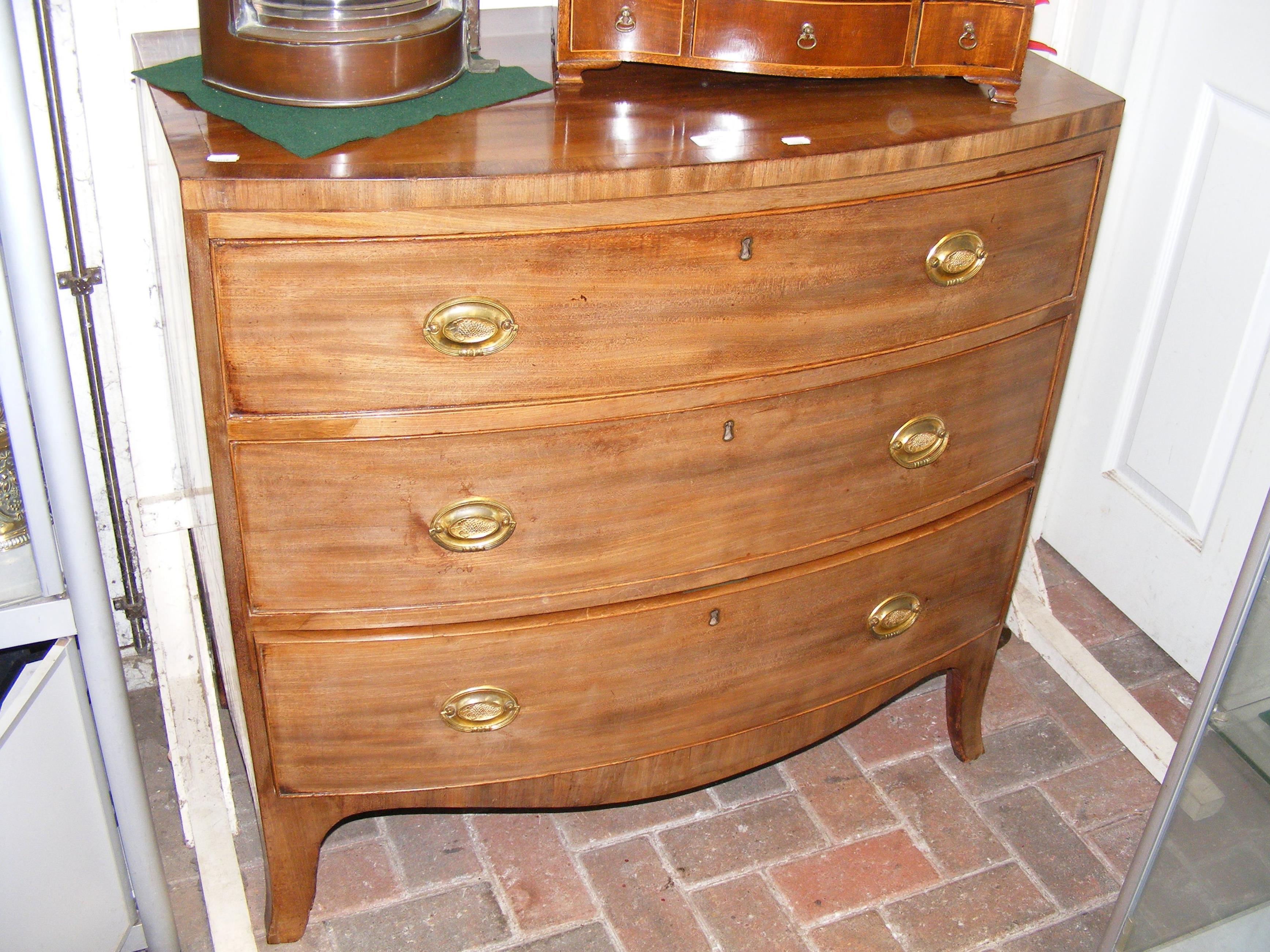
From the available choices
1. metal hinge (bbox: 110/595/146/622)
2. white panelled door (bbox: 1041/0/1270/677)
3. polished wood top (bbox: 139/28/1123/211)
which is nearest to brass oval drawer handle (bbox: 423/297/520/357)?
polished wood top (bbox: 139/28/1123/211)

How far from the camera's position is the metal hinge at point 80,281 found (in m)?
1.82

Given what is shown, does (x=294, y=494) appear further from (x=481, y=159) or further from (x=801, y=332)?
(x=801, y=332)

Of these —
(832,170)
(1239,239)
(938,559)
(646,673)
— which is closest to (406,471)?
(646,673)

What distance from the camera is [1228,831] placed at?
58.6 inches

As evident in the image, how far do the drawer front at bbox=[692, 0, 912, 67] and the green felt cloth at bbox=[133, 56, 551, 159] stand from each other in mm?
224

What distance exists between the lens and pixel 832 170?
1.40 m

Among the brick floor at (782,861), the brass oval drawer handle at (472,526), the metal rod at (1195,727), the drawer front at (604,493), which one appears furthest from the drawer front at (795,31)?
the brick floor at (782,861)

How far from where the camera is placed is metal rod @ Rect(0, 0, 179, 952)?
4.19 feet

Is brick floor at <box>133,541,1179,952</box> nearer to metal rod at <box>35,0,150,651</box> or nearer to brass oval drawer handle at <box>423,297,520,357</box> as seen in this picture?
metal rod at <box>35,0,150,651</box>

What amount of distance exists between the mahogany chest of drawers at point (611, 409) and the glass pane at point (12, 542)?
271mm

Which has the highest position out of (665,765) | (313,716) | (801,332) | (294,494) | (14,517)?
(801,332)

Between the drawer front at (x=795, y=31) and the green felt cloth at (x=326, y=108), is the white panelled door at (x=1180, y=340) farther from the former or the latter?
the green felt cloth at (x=326, y=108)

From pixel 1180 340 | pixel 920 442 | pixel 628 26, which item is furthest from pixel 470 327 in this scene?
pixel 1180 340

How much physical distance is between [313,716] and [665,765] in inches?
20.5
